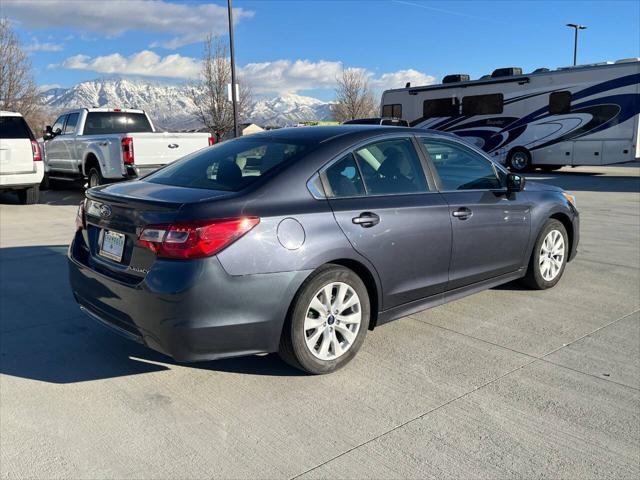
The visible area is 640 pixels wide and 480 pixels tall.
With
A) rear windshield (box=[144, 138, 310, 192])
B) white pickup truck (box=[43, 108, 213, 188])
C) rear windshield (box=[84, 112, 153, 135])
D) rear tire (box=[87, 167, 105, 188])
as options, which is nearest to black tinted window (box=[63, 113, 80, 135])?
white pickup truck (box=[43, 108, 213, 188])

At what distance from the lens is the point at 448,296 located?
4547 mm

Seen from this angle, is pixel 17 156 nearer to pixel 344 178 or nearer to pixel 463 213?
pixel 344 178

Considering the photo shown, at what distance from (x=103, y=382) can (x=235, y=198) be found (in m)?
1.50

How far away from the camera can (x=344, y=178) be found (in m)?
3.96

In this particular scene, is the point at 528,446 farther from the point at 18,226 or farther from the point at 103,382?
the point at 18,226

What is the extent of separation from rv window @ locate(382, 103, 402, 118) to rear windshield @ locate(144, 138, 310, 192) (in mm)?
20585

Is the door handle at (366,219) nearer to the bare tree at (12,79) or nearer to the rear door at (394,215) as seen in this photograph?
the rear door at (394,215)

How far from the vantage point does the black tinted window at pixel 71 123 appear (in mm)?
13812

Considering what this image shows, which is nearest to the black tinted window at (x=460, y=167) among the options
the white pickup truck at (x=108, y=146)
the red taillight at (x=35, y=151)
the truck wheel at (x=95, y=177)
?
the white pickup truck at (x=108, y=146)

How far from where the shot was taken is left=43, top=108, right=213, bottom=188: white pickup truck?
36.8 feet

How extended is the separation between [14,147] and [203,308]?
10.7 meters

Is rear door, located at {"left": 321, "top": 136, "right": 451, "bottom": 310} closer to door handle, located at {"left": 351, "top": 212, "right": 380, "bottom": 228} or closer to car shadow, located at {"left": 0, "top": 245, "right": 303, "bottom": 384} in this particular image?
door handle, located at {"left": 351, "top": 212, "right": 380, "bottom": 228}

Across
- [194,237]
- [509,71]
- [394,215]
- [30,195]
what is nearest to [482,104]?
[509,71]

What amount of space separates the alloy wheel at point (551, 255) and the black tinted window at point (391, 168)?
6.01 feet
